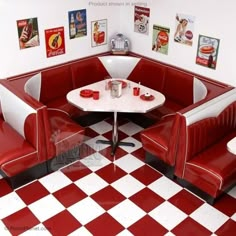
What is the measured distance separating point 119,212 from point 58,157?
105cm

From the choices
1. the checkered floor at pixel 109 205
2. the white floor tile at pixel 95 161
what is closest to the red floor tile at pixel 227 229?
the checkered floor at pixel 109 205

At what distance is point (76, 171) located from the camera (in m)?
3.91

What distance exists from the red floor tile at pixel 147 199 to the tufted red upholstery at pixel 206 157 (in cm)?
35

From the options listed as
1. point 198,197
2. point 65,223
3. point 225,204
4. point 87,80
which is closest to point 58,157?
point 65,223

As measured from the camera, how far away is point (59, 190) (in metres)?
3.62

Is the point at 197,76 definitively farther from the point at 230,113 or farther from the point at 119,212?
the point at 119,212

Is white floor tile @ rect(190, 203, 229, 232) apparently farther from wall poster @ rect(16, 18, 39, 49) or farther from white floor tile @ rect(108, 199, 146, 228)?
wall poster @ rect(16, 18, 39, 49)

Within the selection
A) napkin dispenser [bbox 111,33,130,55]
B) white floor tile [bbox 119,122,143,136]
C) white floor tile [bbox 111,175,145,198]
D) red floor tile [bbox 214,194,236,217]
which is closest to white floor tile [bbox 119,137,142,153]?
white floor tile [bbox 119,122,143,136]

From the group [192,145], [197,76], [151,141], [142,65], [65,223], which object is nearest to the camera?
[65,223]

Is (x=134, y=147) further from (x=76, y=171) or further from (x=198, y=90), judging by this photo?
(x=198, y=90)

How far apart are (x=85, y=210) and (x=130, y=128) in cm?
170

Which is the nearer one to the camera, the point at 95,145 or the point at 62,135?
the point at 62,135

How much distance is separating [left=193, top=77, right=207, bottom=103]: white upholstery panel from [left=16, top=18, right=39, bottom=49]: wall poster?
6.94 feet

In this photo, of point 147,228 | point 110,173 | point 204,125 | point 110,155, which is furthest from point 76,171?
point 204,125
